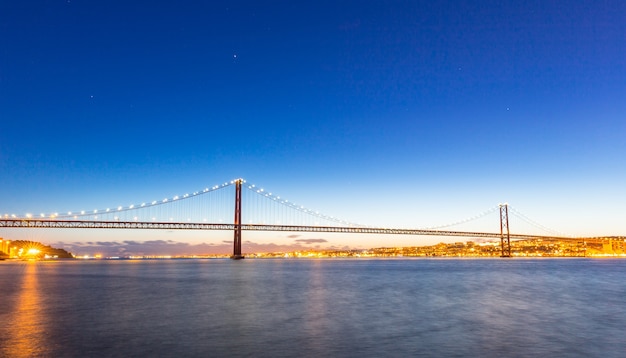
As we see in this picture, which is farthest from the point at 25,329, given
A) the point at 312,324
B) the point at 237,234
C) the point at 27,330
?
the point at 237,234

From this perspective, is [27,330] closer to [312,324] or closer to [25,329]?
[25,329]

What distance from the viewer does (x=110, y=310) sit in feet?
56.3

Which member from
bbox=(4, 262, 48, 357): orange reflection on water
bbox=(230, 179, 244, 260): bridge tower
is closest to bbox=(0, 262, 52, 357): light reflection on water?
bbox=(4, 262, 48, 357): orange reflection on water

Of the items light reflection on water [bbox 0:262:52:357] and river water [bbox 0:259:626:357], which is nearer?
light reflection on water [bbox 0:262:52:357]

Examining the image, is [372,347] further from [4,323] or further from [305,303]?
[4,323]

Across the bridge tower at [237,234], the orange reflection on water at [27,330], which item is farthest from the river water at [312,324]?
the bridge tower at [237,234]

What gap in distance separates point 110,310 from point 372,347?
1042 centimetres

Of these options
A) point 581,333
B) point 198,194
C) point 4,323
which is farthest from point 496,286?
point 198,194

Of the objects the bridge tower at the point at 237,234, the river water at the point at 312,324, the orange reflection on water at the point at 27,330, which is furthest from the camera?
the bridge tower at the point at 237,234

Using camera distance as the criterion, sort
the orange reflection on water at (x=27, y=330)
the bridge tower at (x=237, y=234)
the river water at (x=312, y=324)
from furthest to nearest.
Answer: the bridge tower at (x=237, y=234)
the river water at (x=312, y=324)
the orange reflection on water at (x=27, y=330)

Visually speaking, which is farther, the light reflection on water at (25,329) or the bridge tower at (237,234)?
the bridge tower at (237,234)

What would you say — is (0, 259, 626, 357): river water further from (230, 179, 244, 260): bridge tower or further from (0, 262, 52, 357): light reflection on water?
(230, 179, 244, 260): bridge tower

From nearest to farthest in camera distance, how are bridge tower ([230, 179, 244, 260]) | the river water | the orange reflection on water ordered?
the orange reflection on water, the river water, bridge tower ([230, 179, 244, 260])

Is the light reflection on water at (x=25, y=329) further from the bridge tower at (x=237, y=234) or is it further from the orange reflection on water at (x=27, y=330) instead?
the bridge tower at (x=237, y=234)
